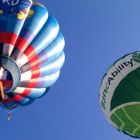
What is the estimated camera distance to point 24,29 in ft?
71.3

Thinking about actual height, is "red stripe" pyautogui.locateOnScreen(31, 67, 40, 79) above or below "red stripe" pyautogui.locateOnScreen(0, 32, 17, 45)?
below

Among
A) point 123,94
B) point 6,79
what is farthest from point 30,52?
point 123,94

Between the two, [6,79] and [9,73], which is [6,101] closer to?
[6,79]

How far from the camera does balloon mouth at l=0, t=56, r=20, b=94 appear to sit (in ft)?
68.9

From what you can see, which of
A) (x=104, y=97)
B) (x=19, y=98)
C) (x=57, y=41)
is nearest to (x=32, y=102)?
(x=19, y=98)

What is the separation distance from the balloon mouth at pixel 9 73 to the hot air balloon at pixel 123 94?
3.44 metres

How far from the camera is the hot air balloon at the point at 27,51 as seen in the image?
2116 cm

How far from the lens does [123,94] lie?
1888cm

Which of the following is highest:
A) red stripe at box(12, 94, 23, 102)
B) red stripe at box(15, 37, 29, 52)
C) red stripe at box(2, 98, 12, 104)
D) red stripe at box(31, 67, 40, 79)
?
red stripe at box(15, 37, 29, 52)

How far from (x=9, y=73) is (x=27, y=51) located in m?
1.10

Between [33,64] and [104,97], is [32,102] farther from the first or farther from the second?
[104,97]

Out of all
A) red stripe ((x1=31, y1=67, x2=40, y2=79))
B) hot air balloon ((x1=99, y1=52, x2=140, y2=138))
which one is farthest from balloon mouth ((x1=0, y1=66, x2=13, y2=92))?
hot air balloon ((x1=99, y1=52, x2=140, y2=138))

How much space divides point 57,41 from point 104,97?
180 inches

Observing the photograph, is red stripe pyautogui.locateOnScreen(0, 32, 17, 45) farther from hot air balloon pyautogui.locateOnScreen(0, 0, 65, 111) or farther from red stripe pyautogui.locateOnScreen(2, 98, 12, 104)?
red stripe pyautogui.locateOnScreen(2, 98, 12, 104)
